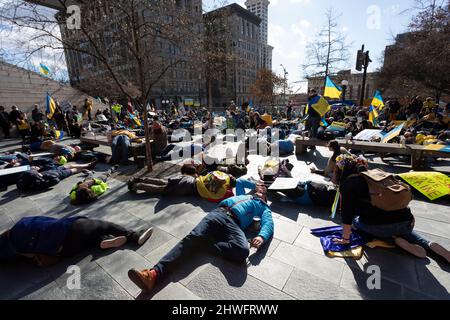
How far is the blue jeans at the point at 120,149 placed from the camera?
730 centimetres

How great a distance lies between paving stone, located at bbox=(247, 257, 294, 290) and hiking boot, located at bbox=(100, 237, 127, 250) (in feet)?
5.88

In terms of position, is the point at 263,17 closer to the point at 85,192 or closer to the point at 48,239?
the point at 85,192

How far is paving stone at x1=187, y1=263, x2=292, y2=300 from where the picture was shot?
6.92ft

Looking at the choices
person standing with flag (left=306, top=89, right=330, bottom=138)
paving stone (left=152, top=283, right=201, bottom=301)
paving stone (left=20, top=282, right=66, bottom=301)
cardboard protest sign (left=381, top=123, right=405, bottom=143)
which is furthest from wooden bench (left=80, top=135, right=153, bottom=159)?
cardboard protest sign (left=381, top=123, right=405, bottom=143)

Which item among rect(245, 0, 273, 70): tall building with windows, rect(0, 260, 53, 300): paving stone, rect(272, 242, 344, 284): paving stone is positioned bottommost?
rect(0, 260, 53, 300): paving stone

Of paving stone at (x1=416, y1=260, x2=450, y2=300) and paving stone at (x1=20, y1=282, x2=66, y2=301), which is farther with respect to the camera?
paving stone at (x1=20, y1=282, x2=66, y2=301)

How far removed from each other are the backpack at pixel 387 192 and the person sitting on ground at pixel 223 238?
1355 millimetres

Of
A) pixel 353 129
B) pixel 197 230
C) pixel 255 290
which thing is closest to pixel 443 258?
pixel 255 290

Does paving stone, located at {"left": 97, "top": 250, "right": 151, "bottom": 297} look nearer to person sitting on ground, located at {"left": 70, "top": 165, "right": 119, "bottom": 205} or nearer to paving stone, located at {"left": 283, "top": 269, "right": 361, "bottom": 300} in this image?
paving stone, located at {"left": 283, "top": 269, "right": 361, "bottom": 300}

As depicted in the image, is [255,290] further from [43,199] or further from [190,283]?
[43,199]

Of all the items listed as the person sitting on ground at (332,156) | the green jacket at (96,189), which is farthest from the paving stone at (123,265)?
the person sitting on ground at (332,156)

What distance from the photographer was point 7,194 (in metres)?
5.12

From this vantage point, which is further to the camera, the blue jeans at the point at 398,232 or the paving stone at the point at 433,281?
the blue jeans at the point at 398,232

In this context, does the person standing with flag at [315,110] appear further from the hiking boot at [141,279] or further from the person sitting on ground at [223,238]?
the hiking boot at [141,279]
